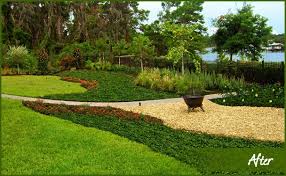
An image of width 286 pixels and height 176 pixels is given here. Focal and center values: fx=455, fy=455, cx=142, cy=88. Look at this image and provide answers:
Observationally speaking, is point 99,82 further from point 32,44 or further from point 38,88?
point 32,44

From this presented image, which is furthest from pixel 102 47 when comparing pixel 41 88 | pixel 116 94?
pixel 116 94

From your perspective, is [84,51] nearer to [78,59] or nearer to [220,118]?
[78,59]

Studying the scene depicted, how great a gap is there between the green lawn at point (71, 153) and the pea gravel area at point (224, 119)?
3.35 m

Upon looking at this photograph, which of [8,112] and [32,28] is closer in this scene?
[8,112]

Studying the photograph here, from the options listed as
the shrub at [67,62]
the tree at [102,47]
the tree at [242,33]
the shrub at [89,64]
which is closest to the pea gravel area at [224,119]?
the tree at [242,33]

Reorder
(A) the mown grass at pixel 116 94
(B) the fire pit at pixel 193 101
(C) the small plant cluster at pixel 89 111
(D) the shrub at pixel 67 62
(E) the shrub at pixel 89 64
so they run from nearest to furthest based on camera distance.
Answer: (C) the small plant cluster at pixel 89 111 < (B) the fire pit at pixel 193 101 < (A) the mown grass at pixel 116 94 < (E) the shrub at pixel 89 64 < (D) the shrub at pixel 67 62

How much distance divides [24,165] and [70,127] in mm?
3034

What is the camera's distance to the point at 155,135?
10812mm

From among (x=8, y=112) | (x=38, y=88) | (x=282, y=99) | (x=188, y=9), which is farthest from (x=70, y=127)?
(x=188, y=9)

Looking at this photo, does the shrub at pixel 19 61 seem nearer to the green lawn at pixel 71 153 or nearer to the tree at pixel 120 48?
the tree at pixel 120 48

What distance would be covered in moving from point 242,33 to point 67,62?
12886 millimetres

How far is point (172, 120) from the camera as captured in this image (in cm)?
1372

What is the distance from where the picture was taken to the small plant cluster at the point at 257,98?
1602 centimetres

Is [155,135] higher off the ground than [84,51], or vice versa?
[84,51]
